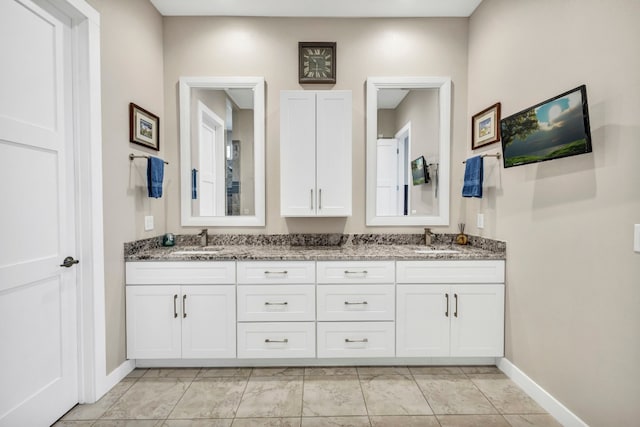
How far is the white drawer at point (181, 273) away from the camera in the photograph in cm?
227

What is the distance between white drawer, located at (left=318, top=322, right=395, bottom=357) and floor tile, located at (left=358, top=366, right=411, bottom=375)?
12 cm

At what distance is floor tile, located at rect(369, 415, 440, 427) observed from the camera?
176cm

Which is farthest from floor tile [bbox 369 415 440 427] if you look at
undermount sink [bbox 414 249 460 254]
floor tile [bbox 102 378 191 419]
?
floor tile [bbox 102 378 191 419]

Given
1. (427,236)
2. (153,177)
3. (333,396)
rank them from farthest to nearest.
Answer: (427,236)
(153,177)
(333,396)

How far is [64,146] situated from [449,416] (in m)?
2.81

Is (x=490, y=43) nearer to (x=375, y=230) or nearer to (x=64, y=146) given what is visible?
(x=375, y=230)

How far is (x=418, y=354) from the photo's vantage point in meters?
2.32

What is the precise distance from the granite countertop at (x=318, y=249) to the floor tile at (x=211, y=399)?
863 millimetres

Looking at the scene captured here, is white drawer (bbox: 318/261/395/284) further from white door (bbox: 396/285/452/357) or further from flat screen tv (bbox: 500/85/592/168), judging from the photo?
flat screen tv (bbox: 500/85/592/168)

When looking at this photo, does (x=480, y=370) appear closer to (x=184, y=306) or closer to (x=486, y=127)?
(x=486, y=127)

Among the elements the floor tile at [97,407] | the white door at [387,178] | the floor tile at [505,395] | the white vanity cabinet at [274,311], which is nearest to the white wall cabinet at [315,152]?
the white door at [387,178]

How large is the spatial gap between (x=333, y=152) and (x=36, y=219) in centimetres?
195

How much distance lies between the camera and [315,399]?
6.53 feet

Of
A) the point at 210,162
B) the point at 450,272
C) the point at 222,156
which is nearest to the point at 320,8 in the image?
the point at 222,156
